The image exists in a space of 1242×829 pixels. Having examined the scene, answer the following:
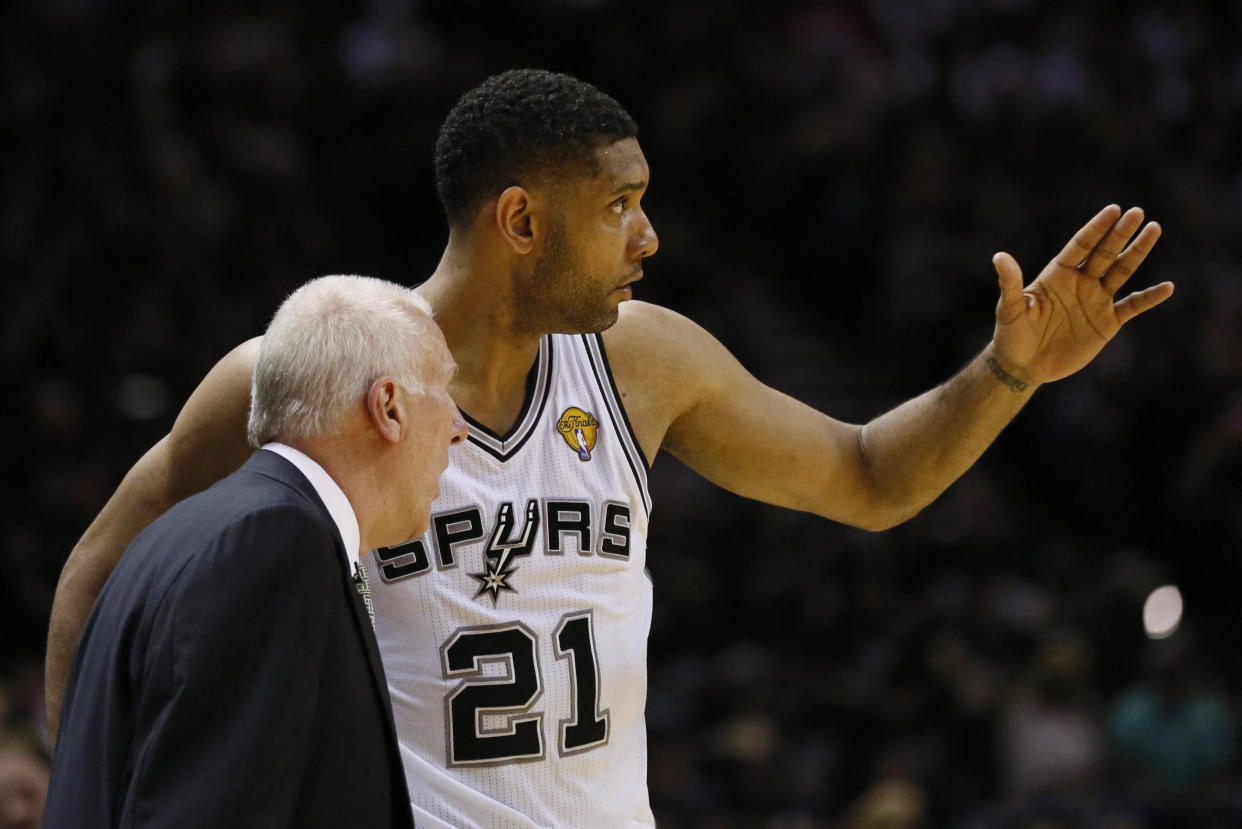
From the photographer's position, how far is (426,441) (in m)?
2.52

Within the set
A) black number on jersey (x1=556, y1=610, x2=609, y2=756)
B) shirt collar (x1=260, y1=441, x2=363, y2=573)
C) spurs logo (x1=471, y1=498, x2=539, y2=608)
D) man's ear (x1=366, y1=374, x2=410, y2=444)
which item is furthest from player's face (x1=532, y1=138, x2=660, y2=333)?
shirt collar (x1=260, y1=441, x2=363, y2=573)

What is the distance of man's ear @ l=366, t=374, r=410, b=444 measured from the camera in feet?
7.93

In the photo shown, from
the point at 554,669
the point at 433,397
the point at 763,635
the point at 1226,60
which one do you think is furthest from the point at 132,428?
the point at 1226,60

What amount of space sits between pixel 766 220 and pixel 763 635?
2674 millimetres

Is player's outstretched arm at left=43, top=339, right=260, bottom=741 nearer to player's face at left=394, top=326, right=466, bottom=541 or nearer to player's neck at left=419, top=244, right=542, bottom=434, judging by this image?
player's neck at left=419, top=244, right=542, bottom=434

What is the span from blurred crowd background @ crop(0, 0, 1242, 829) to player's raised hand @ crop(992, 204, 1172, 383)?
3.49 m

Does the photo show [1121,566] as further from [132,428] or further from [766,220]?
[132,428]

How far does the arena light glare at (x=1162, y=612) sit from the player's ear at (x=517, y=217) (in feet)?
16.9

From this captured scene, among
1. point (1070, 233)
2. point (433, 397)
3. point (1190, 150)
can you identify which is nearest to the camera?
point (433, 397)

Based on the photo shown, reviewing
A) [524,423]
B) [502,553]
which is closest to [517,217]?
[524,423]

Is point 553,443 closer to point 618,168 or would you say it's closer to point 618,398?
point 618,398

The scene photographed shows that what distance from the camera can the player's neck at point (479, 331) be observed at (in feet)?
11.1

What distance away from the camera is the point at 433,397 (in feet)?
8.32

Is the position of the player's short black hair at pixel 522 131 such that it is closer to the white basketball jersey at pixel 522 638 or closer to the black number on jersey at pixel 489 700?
the white basketball jersey at pixel 522 638
